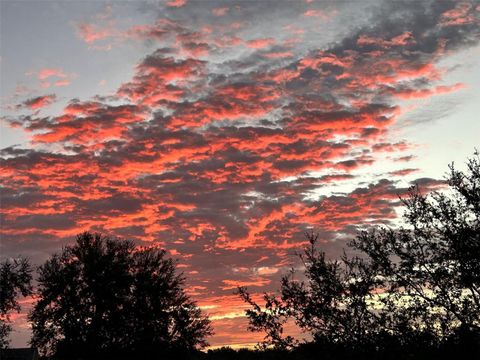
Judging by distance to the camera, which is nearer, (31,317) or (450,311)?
(450,311)

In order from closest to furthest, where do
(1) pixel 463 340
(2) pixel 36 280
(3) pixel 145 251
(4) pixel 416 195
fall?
(1) pixel 463 340 < (4) pixel 416 195 < (2) pixel 36 280 < (3) pixel 145 251

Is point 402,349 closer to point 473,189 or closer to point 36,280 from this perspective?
point 473,189

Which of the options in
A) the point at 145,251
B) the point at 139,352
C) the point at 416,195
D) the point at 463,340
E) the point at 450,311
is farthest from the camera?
the point at 145,251

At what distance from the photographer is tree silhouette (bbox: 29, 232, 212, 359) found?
4366 centimetres

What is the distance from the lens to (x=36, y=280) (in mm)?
46250

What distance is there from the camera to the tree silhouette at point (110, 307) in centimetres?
4366

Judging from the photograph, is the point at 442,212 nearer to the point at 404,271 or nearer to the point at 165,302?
the point at 404,271


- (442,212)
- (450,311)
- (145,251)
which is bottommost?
(450,311)

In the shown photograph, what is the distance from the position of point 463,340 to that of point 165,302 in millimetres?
33344

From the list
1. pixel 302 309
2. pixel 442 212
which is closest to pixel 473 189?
pixel 442 212

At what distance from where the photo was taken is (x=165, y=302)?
47406mm

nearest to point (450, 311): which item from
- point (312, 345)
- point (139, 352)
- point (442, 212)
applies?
point (442, 212)

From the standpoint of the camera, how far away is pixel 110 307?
149 feet

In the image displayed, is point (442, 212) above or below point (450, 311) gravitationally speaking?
above
